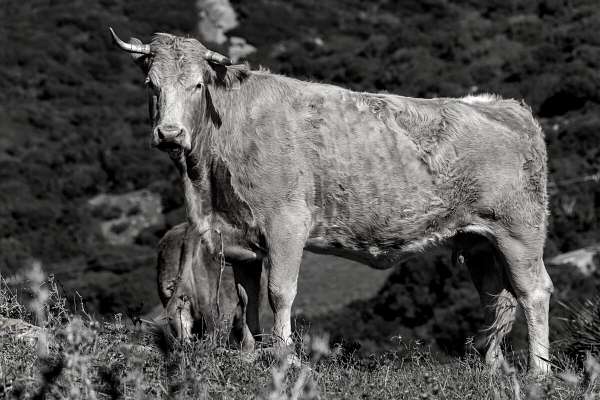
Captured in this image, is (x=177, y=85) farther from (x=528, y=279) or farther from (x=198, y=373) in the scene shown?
(x=528, y=279)

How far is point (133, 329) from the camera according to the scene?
620cm

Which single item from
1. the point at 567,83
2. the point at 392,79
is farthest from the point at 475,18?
the point at 567,83

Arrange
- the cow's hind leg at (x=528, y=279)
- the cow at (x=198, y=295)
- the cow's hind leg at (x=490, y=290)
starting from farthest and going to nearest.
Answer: the cow at (x=198, y=295)
the cow's hind leg at (x=490, y=290)
the cow's hind leg at (x=528, y=279)

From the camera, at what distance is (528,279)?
783 centimetres

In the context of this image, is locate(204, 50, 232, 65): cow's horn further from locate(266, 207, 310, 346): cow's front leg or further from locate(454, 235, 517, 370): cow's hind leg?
locate(454, 235, 517, 370): cow's hind leg

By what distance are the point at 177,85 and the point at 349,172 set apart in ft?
4.44

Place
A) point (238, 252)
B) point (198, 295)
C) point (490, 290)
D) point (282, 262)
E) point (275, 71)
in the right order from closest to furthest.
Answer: point (282, 262) < point (238, 252) < point (490, 290) < point (198, 295) < point (275, 71)

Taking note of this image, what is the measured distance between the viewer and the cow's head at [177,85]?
6719 millimetres

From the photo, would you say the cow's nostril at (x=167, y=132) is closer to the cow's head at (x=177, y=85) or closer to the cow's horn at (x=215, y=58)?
the cow's head at (x=177, y=85)

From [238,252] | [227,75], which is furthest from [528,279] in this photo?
[227,75]

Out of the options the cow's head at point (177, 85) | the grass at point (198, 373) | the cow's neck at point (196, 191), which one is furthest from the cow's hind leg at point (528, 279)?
the cow's head at point (177, 85)

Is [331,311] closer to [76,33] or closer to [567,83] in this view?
[567,83]

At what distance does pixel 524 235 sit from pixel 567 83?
89.2 ft

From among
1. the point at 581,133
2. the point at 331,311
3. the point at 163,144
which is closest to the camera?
the point at 163,144
